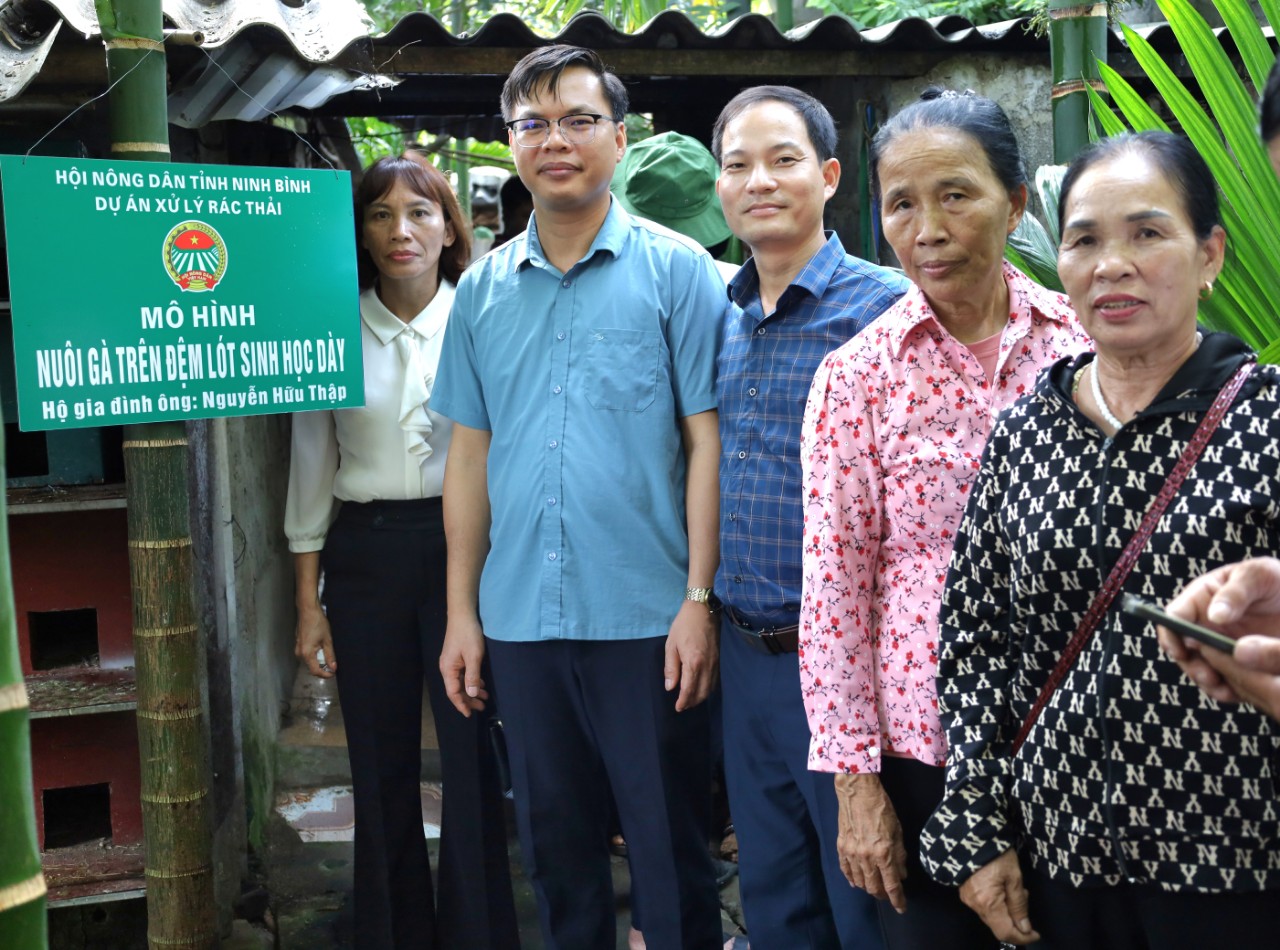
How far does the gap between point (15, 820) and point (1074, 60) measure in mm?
3183

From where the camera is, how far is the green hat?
4.63 metres

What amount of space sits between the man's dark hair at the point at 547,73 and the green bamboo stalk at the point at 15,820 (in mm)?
2098

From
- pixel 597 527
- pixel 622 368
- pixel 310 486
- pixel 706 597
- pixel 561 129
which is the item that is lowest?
pixel 706 597

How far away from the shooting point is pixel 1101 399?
1.94m

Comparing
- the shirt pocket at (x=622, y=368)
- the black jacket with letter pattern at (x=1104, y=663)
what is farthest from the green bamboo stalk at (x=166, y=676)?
the black jacket with letter pattern at (x=1104, y=663)

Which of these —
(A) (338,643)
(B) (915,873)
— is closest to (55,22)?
(A) (338,643)

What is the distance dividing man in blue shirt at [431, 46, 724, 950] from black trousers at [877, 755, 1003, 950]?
2.29 ft

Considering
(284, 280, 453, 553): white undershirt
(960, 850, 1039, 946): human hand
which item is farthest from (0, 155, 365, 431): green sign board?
(960, 850, 1039, 946): human hand

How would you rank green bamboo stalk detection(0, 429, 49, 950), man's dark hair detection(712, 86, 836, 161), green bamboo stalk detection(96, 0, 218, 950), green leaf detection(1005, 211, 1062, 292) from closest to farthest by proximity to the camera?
green bamboo stalk detection(0, 429, 49, 950), green leaf detection(1005, 211, 1062, 292), man's dark hair detection(712, 86, 836, 161), green bamboo stalk detection(96, 0, 218, 950)

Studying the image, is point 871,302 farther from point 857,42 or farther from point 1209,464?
point 857,42

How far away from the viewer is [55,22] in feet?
9.95

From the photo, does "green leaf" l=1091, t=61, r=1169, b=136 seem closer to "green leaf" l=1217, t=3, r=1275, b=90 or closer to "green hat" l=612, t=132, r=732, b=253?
"green leaf" l=1217, t=3, r=1275, b=90

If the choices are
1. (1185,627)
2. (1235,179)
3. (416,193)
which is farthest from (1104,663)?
(416,193)

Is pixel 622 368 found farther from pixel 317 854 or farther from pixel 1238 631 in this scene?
pixel 317 854
